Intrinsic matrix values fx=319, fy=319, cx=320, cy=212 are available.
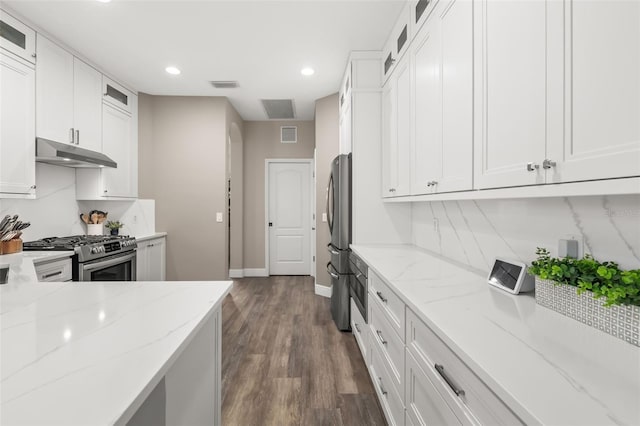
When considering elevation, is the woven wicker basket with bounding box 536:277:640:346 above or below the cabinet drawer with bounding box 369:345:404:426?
above

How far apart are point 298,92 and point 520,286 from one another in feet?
12.1

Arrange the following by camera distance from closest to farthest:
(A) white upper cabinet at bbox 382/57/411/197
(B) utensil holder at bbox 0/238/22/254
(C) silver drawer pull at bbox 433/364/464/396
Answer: (C) silver drawer pull at bbox 433/364/464/396
(B) utensil holder at bbox 0/238/22/254
(A) white upper cabinet at bbox 382/57/411/197

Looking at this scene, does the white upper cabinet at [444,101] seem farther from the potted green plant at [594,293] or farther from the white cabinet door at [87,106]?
the white cabinet door at [87,106]

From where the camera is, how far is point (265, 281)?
530 centimetres

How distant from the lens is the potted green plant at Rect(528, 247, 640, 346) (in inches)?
31.2

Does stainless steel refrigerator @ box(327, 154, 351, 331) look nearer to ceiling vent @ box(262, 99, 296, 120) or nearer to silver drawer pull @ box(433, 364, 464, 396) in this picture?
ceiling vent @ box(262, 99, 296, 120)

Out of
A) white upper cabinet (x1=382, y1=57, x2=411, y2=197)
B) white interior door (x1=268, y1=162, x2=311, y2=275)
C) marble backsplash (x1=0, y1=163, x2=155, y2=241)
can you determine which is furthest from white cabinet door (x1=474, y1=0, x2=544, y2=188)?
white interior door (x1=268, y1=162, x2=311, y2=275)

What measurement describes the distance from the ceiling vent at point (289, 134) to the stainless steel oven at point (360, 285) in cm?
322

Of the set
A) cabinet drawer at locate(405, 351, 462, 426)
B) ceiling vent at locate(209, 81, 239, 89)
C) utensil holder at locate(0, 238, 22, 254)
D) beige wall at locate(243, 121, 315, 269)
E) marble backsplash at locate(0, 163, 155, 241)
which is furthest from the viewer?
beige wall at locate(243, 121, 315, 269)

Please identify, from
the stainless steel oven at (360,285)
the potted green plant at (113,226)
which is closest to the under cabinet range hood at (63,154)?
the potted green plant at (113,226)

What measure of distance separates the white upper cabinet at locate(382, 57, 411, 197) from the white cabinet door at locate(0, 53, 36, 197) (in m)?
Result: 2.99

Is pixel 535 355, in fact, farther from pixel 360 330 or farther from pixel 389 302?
pixel 360 330

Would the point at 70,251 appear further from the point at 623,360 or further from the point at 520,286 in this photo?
the point at 623,360

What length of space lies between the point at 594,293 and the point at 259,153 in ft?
17.1
